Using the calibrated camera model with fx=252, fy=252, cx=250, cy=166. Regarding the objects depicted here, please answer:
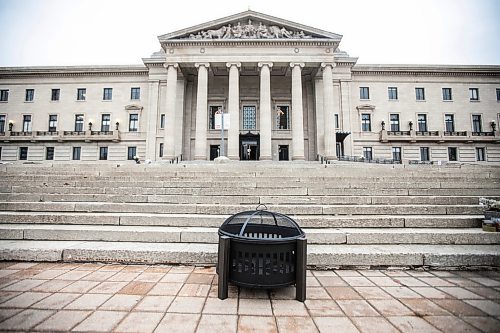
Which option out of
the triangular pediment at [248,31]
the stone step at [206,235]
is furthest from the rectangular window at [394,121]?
the stone step at [206,235]

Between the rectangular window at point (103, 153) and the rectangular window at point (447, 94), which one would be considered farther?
the rectangular window at point (447, 94)

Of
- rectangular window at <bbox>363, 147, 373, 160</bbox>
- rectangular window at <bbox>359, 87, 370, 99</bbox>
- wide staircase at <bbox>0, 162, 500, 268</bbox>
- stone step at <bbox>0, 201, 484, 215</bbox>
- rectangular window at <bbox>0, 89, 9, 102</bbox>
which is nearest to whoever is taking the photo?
wide staircase at <bbox>0, 162, 500, 268</bbox>

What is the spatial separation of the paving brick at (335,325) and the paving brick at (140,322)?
1650 millimetres

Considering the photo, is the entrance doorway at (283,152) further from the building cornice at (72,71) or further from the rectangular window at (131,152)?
the building cornice at (72,71)

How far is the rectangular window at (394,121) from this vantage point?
30962 millimetres

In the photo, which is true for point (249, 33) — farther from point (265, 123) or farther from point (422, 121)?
point (422, 121)

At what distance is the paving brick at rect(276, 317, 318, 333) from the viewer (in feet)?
8.04

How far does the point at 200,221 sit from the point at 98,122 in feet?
105

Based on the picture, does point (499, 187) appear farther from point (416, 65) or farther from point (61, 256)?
point (416, 65)

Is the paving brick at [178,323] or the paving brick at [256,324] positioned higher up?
→ the paving brick at [178,323]

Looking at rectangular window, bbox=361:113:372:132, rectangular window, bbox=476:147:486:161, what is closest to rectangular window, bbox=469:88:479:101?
rectangular window, bbox=476:147:486:161

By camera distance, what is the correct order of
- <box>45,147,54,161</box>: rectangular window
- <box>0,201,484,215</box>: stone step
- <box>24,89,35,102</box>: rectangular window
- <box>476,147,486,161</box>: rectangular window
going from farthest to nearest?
<box>24,89,35,102</box>: rectangular window → <box>45,147,54,161</box>: rectangular window → <box>476,147,486,161</box>: rectangular window → <box>0,201,484,215</box>: stone step

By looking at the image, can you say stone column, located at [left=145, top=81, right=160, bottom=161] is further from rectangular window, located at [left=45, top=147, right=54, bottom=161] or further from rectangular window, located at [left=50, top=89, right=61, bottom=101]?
rectangular window, located at [left=50, top=89, right=61, bottom=101]

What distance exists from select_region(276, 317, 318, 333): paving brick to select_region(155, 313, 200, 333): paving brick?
2.83 feet
